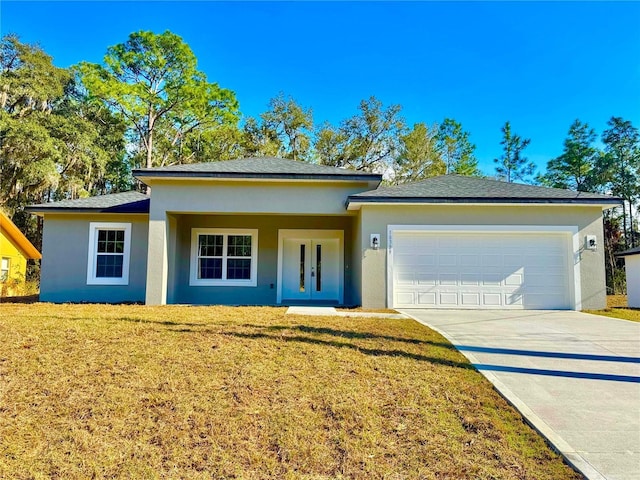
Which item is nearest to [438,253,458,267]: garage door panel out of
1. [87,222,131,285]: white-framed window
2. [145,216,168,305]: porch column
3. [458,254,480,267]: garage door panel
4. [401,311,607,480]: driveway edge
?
[458,254,480,267]: garage door panel

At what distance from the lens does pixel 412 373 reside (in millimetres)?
4859

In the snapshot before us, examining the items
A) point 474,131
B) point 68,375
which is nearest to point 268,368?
point 68,375

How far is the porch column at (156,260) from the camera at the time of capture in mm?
10992

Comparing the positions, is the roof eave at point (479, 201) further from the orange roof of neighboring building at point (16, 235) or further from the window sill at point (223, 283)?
the orange roof of neighboring building at point (16, 235)

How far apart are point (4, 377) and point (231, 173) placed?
7457 millimetres

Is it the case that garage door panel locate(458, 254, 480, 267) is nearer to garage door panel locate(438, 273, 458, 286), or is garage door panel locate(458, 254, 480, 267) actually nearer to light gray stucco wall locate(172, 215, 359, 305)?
garage door panel locate(438, 273, 458, 286)

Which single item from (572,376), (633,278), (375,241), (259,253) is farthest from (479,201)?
(633,278)

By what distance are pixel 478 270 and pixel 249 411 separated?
346 inches

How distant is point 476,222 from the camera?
10.8 meters

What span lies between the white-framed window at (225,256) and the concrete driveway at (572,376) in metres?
6.38

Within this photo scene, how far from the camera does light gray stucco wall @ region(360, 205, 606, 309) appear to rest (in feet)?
34.7

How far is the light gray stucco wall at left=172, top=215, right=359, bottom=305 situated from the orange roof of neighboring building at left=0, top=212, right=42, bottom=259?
1113 centimetres

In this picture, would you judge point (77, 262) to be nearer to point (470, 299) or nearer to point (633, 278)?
point (470, 299)

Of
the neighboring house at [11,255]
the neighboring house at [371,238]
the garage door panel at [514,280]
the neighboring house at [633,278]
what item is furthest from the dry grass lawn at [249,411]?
the neighboring house at [11,255]
